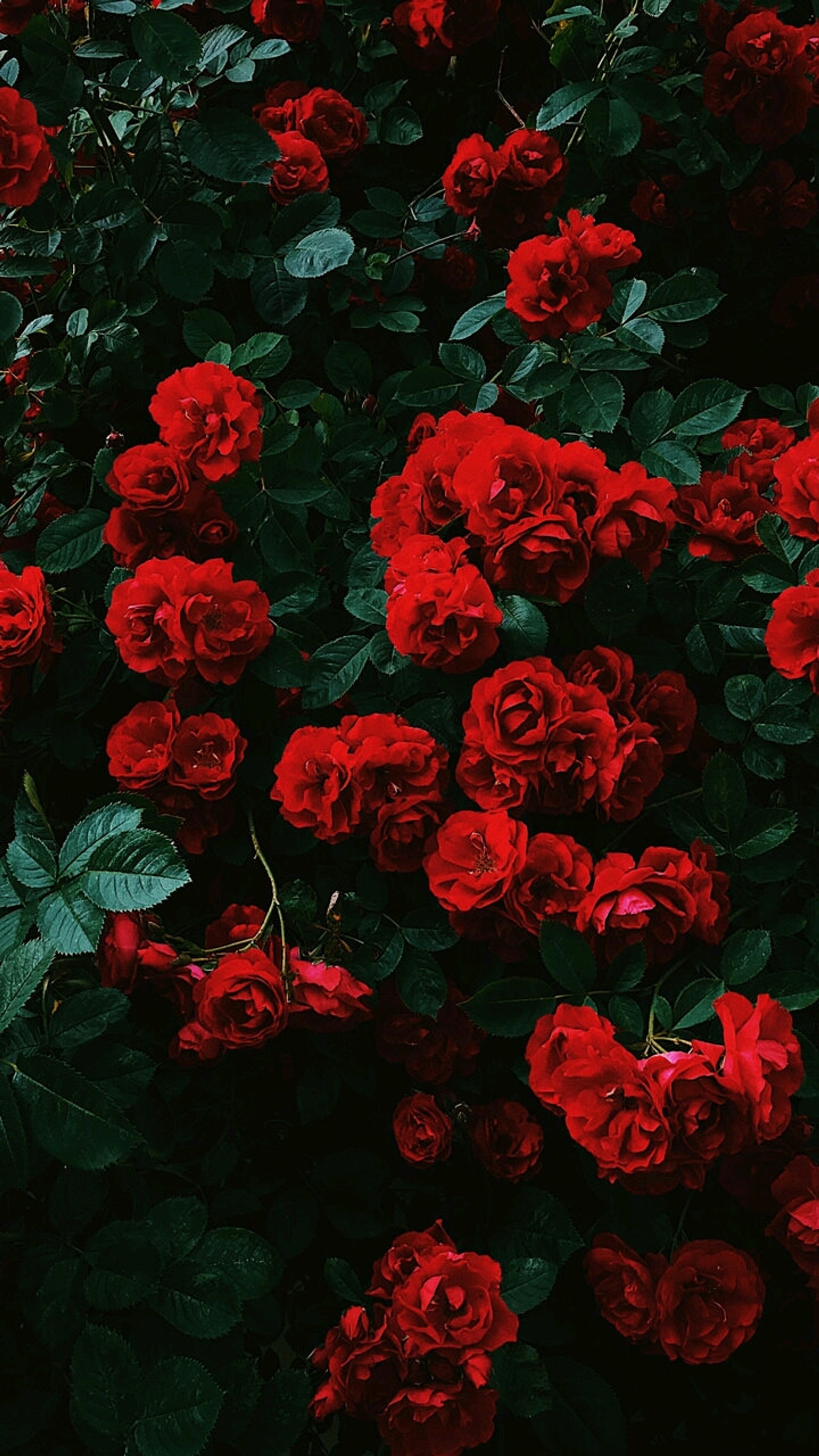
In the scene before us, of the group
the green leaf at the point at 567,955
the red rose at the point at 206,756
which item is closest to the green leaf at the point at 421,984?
the green leaf at the point at 567,955

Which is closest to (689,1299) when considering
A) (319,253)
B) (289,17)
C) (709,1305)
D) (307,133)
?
(709,1305)

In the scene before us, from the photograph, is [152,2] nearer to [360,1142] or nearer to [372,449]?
[372,449]

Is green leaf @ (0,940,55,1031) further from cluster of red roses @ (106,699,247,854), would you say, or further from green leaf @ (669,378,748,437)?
green leaf @ (669,378,748,437)

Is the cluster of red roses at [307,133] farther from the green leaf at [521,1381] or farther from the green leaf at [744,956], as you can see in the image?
the green leaf at [521,1381]

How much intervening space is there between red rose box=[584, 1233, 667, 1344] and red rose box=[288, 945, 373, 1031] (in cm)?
28

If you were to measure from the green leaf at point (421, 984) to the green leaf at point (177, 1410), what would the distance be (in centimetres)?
31

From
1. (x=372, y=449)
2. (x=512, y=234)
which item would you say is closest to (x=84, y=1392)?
(x=372, y=449)

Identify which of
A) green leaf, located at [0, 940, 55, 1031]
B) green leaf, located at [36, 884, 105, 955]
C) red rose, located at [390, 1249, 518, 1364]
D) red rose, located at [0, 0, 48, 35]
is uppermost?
red rose, located at [0, 0, 48, 35]

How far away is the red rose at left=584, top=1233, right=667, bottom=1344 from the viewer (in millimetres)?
972

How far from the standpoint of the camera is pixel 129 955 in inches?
37.7

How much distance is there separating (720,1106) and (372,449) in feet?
2.55

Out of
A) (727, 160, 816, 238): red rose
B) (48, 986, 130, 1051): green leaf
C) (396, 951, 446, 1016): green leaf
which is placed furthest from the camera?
(727, 160, 816, 238): red rose

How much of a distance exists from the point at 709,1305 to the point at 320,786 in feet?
1.71

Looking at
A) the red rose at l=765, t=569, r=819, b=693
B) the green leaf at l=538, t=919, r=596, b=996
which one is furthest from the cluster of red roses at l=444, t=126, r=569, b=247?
the green leaf at l=538, t=919, r=596, b=996
